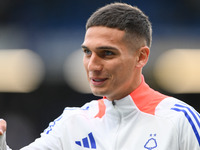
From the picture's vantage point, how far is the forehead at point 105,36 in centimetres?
258

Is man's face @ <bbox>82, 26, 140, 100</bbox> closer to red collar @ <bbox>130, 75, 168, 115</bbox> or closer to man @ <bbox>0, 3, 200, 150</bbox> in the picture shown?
man @ <bbox>0, 3, 200, 150</bbox>

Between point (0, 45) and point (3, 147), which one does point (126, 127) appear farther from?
point (0, 45)

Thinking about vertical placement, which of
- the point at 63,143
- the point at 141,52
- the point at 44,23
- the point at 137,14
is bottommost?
the point at 63,143

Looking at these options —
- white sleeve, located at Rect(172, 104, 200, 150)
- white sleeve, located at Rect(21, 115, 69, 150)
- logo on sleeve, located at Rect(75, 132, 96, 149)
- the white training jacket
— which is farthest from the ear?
white sleeve, located at Rect(21, 115, 69, 150)

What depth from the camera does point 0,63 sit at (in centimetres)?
879

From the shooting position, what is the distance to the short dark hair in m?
2.62

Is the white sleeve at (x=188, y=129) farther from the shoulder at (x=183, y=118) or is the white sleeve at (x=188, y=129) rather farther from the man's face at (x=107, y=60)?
the man's face at (x=107, y=60)

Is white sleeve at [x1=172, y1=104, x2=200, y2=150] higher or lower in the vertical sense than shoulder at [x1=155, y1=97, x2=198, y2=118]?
lower

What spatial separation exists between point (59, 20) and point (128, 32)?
6887 millimetres

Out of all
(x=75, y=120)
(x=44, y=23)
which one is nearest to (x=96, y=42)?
(x=75, y=120)

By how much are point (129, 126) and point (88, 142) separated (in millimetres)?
300

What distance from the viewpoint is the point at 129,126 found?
2.63 metres

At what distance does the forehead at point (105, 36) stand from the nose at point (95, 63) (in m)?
0.10

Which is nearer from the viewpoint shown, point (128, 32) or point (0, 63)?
point (128, 32)
